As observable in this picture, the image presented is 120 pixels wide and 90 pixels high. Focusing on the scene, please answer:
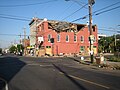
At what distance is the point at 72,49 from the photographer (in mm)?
69438

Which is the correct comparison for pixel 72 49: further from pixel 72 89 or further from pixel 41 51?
pixel 72 89

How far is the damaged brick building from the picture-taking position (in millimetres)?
66375

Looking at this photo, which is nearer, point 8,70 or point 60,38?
point 8,70

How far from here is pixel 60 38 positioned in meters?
67.8

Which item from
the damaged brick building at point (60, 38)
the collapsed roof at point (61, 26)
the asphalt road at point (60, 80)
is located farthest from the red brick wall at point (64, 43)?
the asphalt road at point (60, 80)

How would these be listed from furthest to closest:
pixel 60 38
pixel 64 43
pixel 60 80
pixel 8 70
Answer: pixel 64 43 → pixel 60 38 → pixel 8 70 → pixel 60 80

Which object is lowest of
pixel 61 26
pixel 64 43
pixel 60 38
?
pixel 64 43

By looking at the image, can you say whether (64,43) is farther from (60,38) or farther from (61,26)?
(61,26)

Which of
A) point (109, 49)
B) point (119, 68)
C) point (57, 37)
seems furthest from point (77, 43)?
point (119, 68)

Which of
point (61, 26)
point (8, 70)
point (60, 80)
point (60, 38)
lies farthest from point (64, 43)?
point (60, 80)

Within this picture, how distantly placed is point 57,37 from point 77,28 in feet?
37.0

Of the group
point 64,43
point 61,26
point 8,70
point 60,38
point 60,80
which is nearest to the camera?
point 60,80

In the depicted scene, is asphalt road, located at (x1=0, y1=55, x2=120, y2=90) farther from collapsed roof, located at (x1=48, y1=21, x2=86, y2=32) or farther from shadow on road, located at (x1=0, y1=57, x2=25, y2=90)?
collapsed roof, located at (x1=48, y1=21, x2=86, y2=32)

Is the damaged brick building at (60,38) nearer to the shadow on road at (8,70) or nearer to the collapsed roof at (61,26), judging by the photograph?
the collapsed roof at (61,26)
